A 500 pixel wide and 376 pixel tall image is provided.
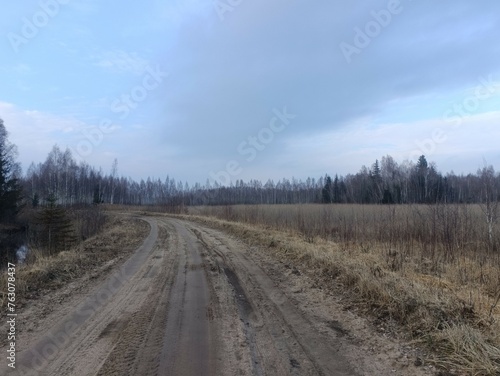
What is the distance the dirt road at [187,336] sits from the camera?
4.12m

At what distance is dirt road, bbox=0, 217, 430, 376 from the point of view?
13.5 ft

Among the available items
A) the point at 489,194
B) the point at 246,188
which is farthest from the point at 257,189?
the point at 489,194

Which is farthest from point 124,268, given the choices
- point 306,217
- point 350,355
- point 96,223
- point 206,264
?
point 96,223

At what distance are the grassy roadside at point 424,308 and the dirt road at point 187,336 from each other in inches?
33.7

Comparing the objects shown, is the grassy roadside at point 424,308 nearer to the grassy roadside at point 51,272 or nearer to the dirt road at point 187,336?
the dirt road at point 187,336

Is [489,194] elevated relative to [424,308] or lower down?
elevated

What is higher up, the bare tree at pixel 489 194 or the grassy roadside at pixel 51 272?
the bare tree at pixel 489 194

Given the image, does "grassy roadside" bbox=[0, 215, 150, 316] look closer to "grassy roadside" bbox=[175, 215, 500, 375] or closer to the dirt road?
the dirt road

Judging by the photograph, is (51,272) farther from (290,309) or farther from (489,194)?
(489,194)

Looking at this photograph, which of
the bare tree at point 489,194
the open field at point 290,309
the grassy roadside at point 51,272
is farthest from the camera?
the bare tree at point 489,194

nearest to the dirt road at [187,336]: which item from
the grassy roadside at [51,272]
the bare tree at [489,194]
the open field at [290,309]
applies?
the open field at [290,309]

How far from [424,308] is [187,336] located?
11.8 ft

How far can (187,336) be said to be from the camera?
506 centimetres

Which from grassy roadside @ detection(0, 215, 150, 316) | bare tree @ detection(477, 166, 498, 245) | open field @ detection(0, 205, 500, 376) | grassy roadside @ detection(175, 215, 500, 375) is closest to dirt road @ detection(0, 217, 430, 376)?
open field @ detection(0, 205, 500, 376)
